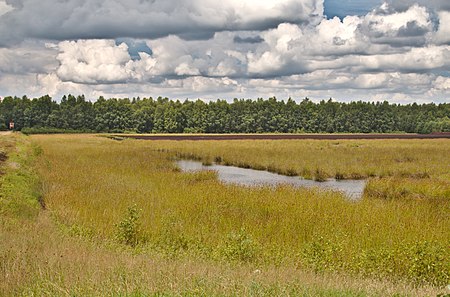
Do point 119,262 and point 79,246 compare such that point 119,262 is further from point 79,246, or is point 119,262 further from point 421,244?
point 421,244

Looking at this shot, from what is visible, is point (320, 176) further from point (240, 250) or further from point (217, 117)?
point (217, 117)

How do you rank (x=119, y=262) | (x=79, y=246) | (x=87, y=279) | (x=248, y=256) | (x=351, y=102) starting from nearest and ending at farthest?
(x=87, y=279), (x=119, y=262), (x=79, y=246), (x=248, y=256), (x=351, y=102)

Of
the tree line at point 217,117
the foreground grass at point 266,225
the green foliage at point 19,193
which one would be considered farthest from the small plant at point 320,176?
the tree line at point 217,117

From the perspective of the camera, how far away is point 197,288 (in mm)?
7203

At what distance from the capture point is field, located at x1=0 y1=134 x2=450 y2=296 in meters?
7.95

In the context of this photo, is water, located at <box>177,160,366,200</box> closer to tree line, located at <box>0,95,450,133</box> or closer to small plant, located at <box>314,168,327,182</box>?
small plant, located at <box>314,168,327,182</box>

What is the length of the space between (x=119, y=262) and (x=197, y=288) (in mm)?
2531

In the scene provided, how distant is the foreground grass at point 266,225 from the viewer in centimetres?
1125

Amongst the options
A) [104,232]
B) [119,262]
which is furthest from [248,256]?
[104,232]

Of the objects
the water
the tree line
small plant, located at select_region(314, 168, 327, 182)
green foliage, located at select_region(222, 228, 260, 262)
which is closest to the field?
green foliage, located at select_region(222, 228, 260, 262)

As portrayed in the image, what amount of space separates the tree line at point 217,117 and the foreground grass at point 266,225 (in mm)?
99447

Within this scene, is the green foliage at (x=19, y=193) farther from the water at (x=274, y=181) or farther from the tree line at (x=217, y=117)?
the tree line at (x=217, y=117)

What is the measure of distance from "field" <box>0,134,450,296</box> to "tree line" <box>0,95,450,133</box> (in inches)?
3833

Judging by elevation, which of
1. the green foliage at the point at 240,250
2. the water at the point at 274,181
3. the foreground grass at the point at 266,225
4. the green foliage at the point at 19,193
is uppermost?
the green foliage at the point at 19,193
